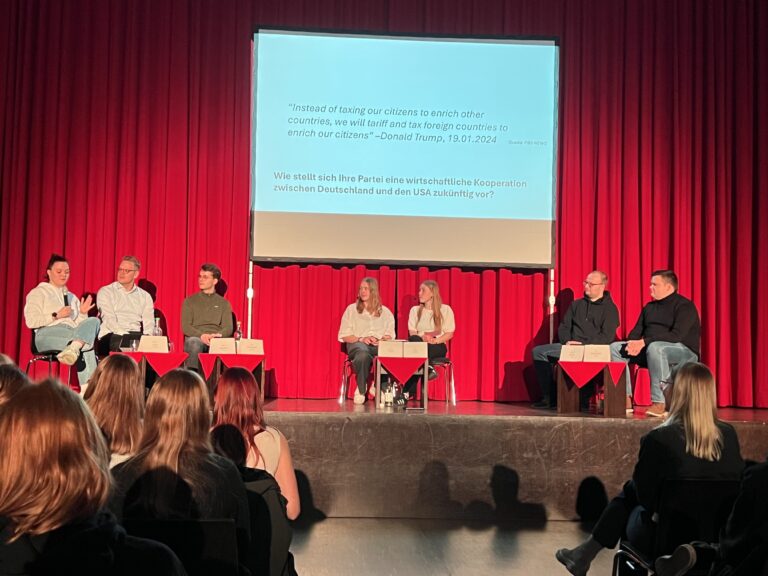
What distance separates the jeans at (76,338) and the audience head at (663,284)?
4.03m

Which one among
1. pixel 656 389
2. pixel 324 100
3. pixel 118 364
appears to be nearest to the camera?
pixel 118 364

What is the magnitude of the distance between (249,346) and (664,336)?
2.93 meters

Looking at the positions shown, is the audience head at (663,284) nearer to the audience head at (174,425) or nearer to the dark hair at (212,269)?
the dark hair at (212,269)

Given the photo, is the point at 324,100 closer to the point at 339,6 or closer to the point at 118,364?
the point at 339,6

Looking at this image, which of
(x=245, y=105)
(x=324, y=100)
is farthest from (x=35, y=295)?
(x=324, y=100)

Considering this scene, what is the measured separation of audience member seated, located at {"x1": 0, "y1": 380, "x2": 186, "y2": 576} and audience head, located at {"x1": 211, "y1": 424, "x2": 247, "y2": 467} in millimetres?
1404

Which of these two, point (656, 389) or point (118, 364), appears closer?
point (118, 364)

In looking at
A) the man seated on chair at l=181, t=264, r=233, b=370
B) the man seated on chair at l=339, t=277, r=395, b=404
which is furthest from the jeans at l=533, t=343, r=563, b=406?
the man seated on chair at l=181, t=264, r=233, b=370

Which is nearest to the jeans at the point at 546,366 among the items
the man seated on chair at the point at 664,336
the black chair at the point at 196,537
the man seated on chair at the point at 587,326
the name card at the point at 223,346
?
the man seated on chair at the point at 587,326

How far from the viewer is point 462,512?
475 cm

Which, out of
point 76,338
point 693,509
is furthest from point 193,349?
point 693,509

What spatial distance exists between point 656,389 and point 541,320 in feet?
5.42

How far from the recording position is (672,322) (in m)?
5.86

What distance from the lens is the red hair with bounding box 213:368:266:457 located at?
2572 mm
